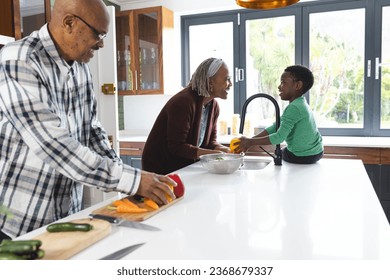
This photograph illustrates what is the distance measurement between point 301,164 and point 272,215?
105 centimetres

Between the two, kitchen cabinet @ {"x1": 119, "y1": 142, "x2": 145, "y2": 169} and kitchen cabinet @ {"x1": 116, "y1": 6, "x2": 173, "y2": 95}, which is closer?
kitchen cabinet @ {"x1": 119, "y1": 142, "x2": 145, "y2": 169}

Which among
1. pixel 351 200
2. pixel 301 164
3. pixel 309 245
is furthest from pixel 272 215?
pixel 301 164

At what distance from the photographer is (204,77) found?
2193mm

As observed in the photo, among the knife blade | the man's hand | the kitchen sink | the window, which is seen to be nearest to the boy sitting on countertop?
the kitchen sink

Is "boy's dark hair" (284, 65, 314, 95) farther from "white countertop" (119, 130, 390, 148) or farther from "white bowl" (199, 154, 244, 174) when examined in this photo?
"white countertop" (119, 130, 390, 148)

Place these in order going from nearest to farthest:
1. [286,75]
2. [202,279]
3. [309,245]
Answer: [202,279] → [309,245] → [286,75]

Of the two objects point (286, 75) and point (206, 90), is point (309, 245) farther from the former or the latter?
point (286, 75)

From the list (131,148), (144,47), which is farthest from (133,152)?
(144,47)

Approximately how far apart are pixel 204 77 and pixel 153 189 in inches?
44.7

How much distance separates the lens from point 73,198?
1.39 metres

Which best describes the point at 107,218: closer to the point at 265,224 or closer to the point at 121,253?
the point at 121,253

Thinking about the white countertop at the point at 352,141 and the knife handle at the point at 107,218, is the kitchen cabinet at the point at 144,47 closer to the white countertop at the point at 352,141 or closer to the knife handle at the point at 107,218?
the white countertop at the point at 352,141

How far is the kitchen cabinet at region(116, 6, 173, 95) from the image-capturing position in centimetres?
408

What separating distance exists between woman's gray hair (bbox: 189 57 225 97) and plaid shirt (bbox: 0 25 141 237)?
0.85 m
